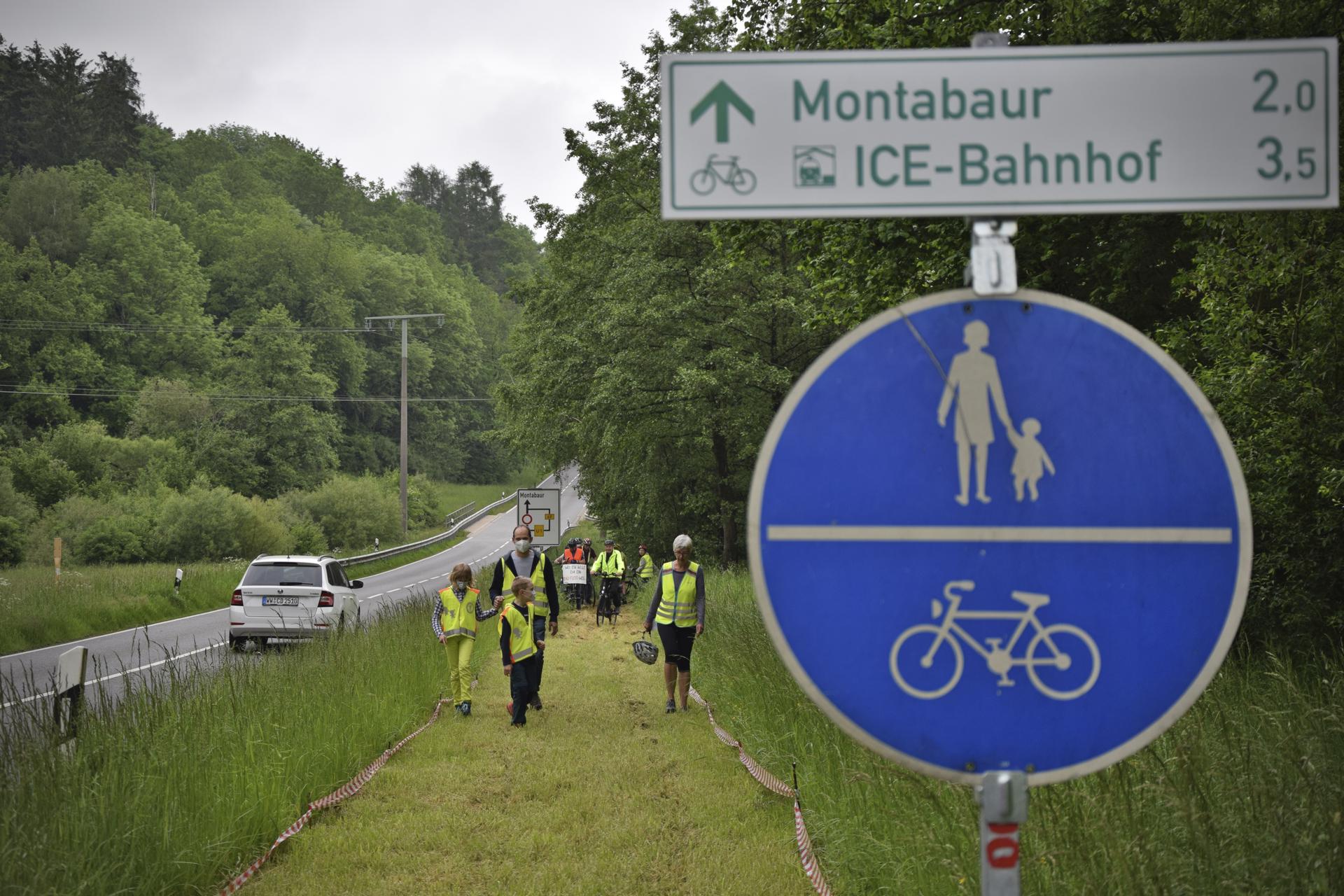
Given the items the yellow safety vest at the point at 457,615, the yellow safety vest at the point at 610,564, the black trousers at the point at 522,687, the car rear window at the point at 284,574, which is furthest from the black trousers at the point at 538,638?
the yellow safety vest at the point at 610,564

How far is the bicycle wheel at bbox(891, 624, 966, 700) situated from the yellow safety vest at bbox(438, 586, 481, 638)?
1126 centimetres

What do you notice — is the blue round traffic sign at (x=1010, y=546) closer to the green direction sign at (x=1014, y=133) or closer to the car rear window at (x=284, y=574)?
the green direction sign at (x=1014, y=133)

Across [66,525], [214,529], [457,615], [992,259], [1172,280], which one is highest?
[1172,280]

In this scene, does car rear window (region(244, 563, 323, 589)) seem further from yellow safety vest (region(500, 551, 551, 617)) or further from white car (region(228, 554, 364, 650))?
yellow safety vest (region(500, 551, 551, 617))

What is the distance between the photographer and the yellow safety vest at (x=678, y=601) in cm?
1270

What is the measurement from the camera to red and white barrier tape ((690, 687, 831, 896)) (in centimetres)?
627

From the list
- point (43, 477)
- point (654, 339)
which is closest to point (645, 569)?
point (654, 339)

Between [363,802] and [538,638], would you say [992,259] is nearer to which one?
[363,802]

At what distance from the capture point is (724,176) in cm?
226

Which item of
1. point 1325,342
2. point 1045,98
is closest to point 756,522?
point 1045,98

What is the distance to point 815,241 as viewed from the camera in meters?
13.0

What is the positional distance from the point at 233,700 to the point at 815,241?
7.30m

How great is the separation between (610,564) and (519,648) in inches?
559

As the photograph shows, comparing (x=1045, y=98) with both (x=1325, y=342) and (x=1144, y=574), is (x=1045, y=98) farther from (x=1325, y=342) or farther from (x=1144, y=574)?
(x=1325, y=342)
